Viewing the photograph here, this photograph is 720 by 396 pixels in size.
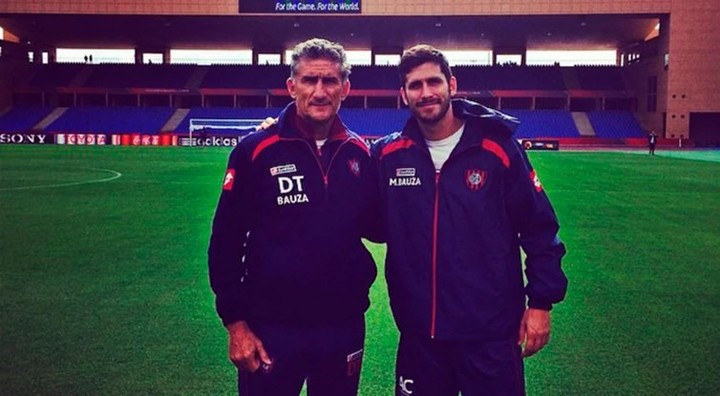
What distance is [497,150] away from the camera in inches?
136

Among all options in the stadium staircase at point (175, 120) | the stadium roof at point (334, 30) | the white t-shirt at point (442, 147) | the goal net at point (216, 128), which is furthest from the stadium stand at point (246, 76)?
the white t-shirt at point (442, 147)

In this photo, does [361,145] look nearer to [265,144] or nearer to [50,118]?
[265,144]

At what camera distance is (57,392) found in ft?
15.4

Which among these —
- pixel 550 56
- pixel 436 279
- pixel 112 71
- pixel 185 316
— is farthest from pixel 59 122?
pixel 436 279

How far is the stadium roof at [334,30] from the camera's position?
54.6m

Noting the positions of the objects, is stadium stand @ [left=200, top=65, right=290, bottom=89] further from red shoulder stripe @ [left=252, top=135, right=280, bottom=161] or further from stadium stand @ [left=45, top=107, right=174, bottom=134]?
red shoulder stripe @ [left=252, top=135, right=280, bottom=161]

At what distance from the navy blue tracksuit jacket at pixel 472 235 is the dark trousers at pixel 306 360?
14.8 inches

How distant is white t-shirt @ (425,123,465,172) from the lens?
11.6 feet

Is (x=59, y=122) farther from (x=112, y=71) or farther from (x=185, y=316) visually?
(x=185, y=316)

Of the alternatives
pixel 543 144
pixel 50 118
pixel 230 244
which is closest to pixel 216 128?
pixel 50 118

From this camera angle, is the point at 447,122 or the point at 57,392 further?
the point at 57,392

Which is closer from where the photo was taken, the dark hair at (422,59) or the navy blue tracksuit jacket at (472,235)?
the navy blue tracksuit jacket at (472,235)

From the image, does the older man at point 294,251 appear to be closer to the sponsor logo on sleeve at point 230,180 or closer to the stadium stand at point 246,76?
the sponsor logo on sleeve at point 230,180

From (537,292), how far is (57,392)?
3.43 metres
